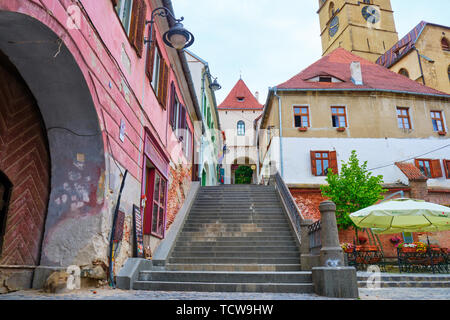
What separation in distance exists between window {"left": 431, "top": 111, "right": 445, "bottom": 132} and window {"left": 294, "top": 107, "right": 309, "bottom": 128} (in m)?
8.01

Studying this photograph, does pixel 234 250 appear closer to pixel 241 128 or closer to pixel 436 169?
pixel 436 169

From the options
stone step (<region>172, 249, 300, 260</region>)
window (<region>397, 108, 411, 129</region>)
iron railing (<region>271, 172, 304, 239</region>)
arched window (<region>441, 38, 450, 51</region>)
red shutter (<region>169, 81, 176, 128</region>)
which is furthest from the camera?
arched window (<region>441, 38, 450, 51</region>)

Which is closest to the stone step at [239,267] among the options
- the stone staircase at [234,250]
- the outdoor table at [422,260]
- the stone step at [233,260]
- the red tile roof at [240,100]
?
the stone staircase at [234,250]

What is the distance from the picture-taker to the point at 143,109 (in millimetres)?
7793

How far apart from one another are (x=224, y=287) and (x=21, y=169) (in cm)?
405

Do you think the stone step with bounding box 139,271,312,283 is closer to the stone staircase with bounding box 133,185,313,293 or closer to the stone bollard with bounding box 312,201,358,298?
the stone staircase with bounding box 133,185,313,293

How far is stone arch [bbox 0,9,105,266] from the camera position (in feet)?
15.2

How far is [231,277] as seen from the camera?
6.78 m

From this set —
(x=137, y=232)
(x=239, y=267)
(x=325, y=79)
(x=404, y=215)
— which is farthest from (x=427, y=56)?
(x=137, y=232)

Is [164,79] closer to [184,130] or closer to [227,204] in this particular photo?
[184,130]

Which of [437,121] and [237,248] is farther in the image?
[437,121]

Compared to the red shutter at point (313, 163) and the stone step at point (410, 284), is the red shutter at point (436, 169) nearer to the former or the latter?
the red shutter at point (313, 163)

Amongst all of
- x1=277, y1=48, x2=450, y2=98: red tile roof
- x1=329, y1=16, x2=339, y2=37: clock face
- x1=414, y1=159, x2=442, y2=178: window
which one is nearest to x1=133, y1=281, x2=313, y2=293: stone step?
x1=277, y1=48, x2=450, y2=98: red tile roof

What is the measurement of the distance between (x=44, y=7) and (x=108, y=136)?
2.26 metres
